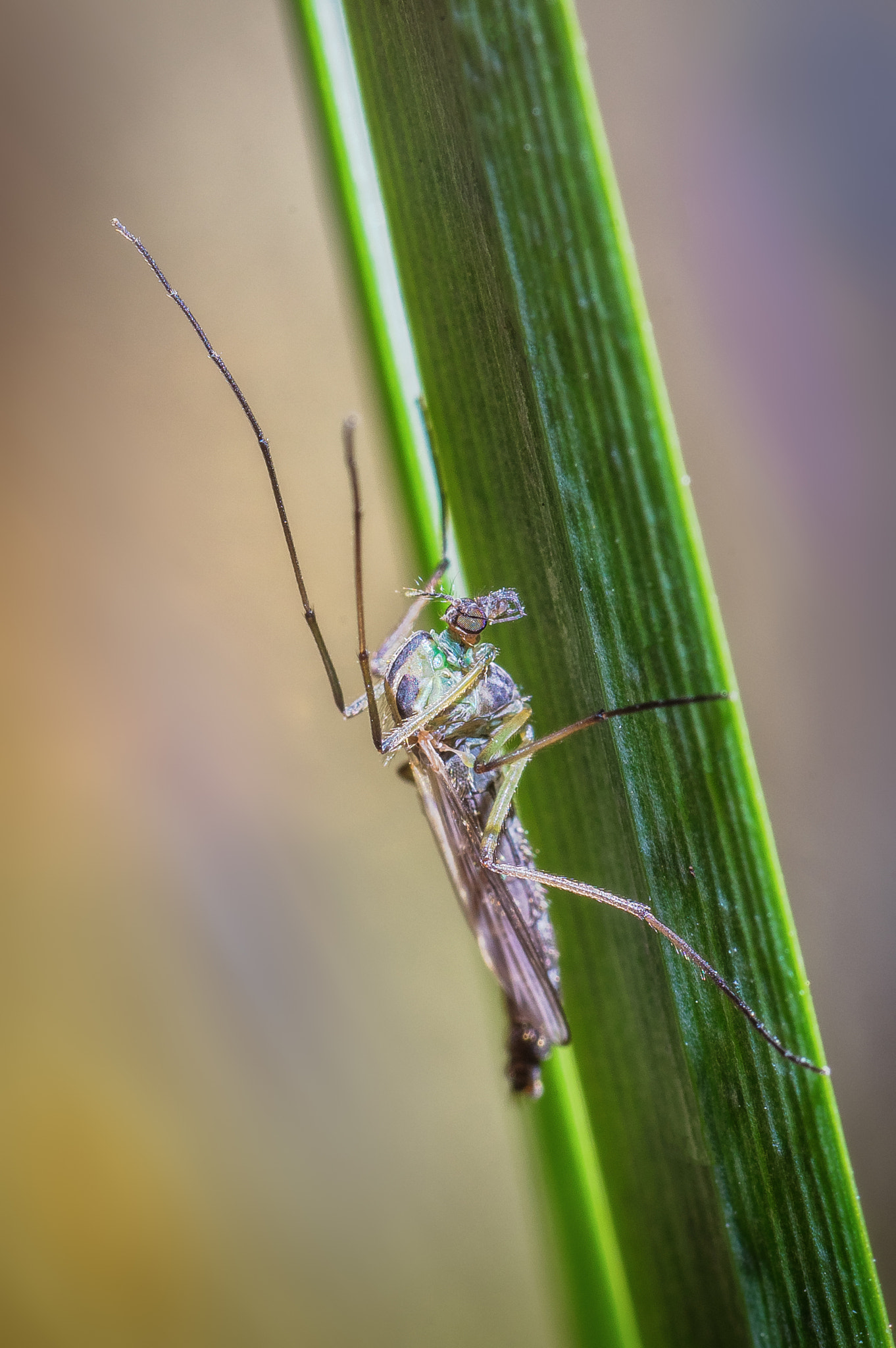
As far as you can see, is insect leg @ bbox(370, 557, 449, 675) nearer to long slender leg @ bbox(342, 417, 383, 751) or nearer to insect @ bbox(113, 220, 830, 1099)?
insect @ bbox(113, 220, 830, 1099)

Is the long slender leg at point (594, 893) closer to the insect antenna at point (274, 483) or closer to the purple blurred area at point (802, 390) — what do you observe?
the insect antenna at point (274, 483)

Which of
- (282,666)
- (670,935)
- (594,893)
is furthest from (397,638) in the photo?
(282,666)

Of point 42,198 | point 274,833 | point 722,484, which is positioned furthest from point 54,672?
point 722,484

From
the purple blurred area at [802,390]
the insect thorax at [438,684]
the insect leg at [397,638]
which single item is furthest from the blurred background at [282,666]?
the insect thorax at [438,684]

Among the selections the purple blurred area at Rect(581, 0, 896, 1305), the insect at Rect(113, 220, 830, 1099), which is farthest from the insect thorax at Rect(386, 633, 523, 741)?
the purple blurred area at Rect(581, 0, 896, 1305)

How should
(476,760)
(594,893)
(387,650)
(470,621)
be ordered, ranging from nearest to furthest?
(594,893) < (470,621) < (476,760) < (387,650)

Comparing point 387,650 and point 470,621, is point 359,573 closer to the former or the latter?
point 470,621

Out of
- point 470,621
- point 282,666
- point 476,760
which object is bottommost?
point 476,760
